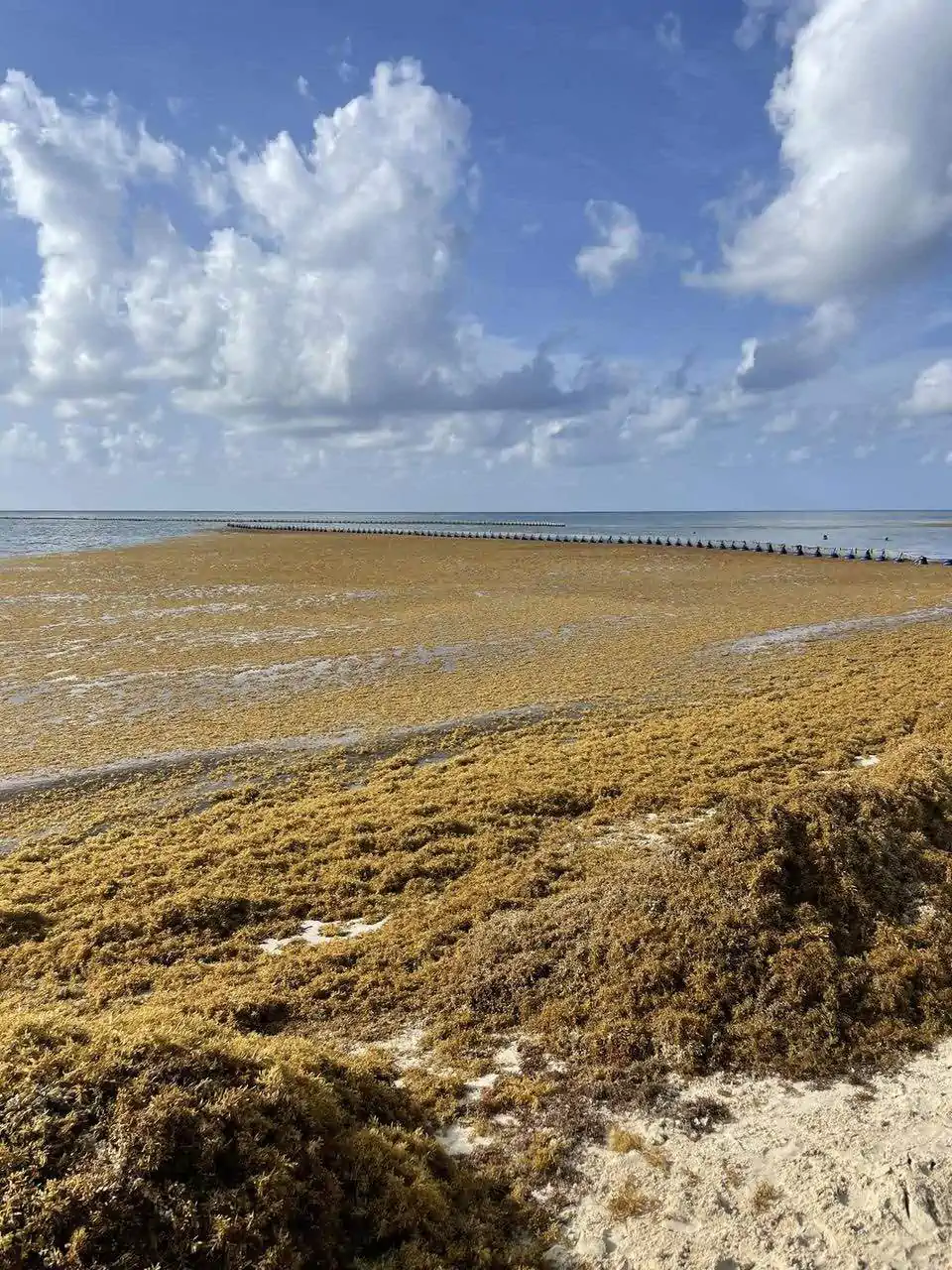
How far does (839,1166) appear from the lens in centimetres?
536

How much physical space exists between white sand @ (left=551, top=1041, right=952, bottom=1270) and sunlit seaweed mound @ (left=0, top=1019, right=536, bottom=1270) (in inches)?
32.4

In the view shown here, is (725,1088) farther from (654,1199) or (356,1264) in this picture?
(356,1264)

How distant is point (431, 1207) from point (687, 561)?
65.0m

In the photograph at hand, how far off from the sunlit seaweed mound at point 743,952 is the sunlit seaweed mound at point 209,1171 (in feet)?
6.54

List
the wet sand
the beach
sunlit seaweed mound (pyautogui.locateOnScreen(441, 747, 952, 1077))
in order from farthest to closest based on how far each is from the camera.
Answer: the wet sand
sunlit seaweed mound (pyautogui.locateOnScreen(441, 747, 952, 1077))
the beach

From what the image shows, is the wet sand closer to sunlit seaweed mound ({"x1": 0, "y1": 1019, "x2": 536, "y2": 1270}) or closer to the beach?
the beach

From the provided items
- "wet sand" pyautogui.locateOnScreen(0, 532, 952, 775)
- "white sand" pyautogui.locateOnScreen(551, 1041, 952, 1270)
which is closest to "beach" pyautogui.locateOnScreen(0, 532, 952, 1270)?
"white sand" pyautogui.locateOnScreen(551, 1041, 952, 1270)

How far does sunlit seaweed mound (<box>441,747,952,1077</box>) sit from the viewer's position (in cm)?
675

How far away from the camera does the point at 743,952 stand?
7.57 m

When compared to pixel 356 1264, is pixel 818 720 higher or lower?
higher

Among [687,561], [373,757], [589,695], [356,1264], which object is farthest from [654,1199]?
[687,561]

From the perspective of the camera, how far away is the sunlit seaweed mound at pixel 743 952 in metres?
6.75

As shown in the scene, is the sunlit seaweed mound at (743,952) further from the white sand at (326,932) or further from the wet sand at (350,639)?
the wet sand at (350,639)

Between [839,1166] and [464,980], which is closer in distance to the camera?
[839,1166]
